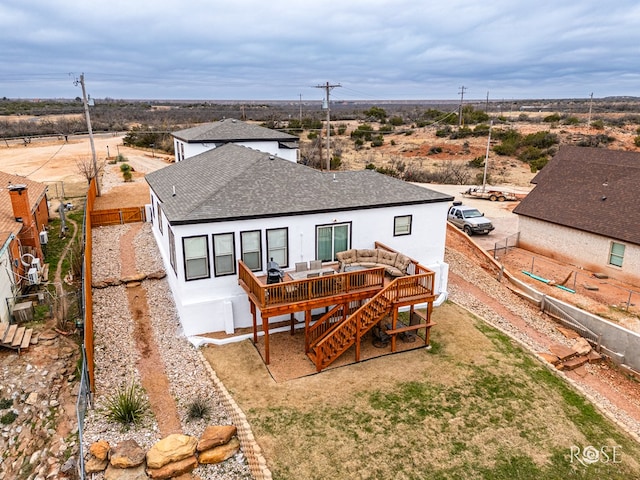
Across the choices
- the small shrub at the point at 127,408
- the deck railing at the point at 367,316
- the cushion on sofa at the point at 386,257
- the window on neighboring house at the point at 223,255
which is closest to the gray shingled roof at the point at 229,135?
the window on neighboring house at the point at 223,255

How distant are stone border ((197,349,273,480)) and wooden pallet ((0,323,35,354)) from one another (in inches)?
249

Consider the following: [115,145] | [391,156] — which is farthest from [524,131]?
[115,145]

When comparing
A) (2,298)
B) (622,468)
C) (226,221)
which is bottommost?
(622,468)

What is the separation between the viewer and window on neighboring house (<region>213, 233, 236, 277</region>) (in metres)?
15.3

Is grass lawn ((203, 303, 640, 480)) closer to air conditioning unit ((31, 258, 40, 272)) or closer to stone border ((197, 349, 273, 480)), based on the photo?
stone border ((197, 349, 273, 480))

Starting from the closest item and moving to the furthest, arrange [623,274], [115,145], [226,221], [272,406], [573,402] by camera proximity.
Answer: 1. [272,406]
2. [573,402]
3. [226,221]
4. [623,274]
5. [115,145]

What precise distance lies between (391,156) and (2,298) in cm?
5560

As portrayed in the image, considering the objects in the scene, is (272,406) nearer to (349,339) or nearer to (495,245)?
(349,339)

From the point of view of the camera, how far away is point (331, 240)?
1717 centimetres

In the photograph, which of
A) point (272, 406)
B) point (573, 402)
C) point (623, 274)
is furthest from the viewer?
point (623, 274)

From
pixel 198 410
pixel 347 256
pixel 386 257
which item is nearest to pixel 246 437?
pixel 198 410

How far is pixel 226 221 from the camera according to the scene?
15008mm

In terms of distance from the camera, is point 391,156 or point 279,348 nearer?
point 279,348

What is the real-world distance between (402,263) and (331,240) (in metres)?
2.80
